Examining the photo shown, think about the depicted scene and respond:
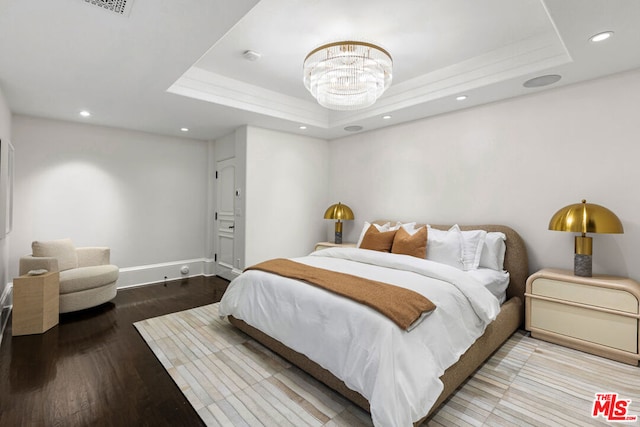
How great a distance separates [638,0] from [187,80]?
3.56 meters

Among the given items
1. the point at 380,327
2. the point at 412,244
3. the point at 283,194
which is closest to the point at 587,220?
the point at 412,244

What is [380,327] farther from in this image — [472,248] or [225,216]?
[225,216]

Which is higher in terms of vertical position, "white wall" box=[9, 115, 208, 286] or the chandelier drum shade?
the chandelier drum shade

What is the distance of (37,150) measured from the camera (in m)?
3.90

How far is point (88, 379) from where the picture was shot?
2174 mm

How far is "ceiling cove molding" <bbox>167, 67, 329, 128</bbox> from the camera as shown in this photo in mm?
3201

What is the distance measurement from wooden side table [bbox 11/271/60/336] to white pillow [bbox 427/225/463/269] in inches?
156

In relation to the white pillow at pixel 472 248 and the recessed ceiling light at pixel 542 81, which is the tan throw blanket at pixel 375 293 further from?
the recessed ceiling light at pixel 542 81

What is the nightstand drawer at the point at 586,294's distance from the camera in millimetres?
2357

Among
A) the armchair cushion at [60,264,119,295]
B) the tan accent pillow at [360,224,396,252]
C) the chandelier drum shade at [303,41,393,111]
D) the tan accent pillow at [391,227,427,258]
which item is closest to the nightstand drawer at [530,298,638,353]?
the tan accent pillow at [391,227,427,258]

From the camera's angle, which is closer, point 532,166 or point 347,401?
point 347,401

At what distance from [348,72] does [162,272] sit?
14.1 feet

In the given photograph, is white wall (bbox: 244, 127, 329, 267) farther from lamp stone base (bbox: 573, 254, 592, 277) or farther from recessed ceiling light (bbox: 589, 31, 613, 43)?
recessed ceiling light (bbox: 589, 31, 613, 43)

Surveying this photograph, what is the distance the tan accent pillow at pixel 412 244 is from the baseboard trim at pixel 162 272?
11.4 ft
